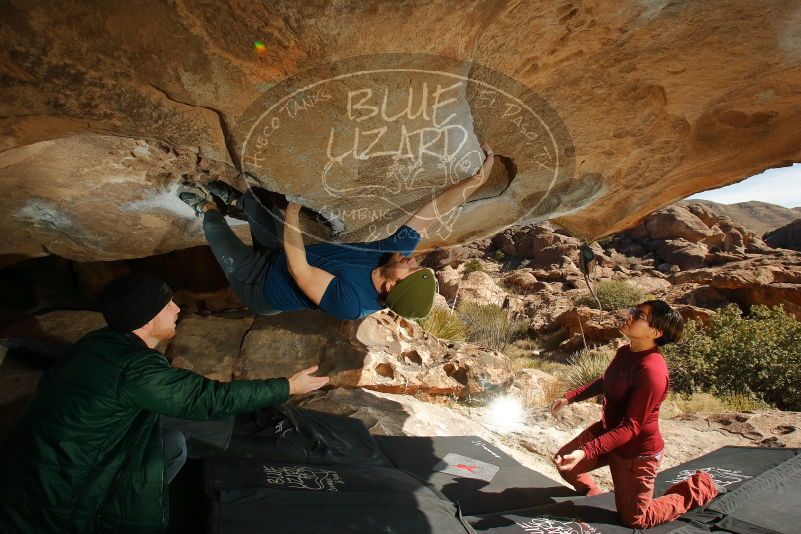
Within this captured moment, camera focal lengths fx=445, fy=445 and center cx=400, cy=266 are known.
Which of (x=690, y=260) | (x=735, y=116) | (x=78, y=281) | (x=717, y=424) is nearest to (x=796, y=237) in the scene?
(x=690, y=260)

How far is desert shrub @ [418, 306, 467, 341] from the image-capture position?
359 inches

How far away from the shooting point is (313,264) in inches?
108

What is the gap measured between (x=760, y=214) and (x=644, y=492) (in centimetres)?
6654

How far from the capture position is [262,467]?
2828 mm

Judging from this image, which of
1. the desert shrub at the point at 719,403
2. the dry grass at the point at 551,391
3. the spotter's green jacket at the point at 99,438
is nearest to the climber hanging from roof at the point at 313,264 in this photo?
the spotter's green jacket at the point at 99,438

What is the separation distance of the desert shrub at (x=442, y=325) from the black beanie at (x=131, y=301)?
721cm

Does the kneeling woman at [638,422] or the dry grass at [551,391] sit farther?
the dry grass at [551,391]

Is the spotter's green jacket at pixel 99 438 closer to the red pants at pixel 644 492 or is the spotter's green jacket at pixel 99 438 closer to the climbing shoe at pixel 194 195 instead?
the climbing shoe at pixel 194 195

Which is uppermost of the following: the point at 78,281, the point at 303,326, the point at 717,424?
the point at 78,281

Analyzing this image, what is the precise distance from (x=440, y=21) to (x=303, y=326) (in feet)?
15.3

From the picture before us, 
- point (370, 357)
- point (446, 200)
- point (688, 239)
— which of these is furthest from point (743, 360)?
point (688, 239)

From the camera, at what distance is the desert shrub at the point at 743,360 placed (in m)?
8.18

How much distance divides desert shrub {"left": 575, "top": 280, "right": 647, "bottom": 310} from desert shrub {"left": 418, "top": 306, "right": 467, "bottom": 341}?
9.20 m

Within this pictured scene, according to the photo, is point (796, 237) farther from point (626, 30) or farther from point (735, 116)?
point (626, 30)
